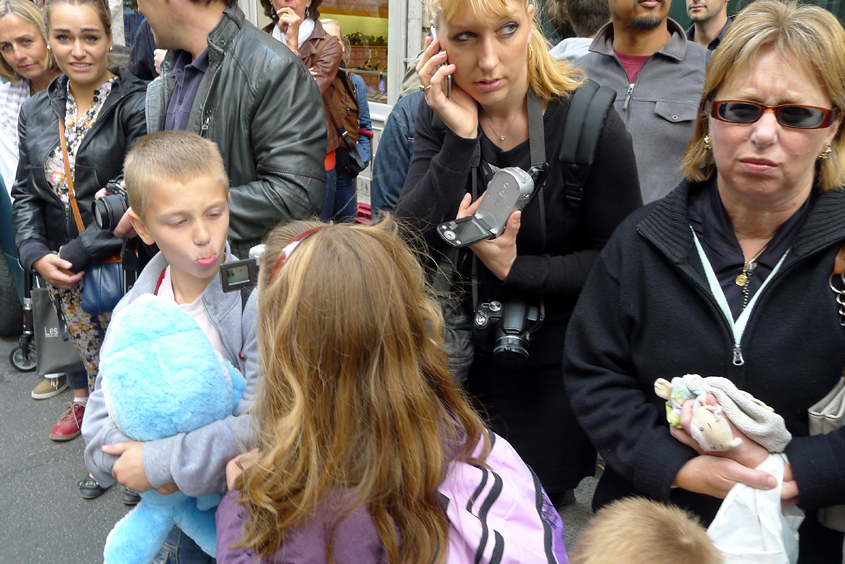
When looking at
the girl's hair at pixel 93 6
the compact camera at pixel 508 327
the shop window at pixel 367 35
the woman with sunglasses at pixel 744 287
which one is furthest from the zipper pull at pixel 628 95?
the shop window at pixel 367 35

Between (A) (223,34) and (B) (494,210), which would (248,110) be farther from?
(B) (494,210)

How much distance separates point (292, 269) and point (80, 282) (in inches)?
87.0

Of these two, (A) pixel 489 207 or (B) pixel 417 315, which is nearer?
(B) pixel 417 315

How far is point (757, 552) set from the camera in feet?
4.43

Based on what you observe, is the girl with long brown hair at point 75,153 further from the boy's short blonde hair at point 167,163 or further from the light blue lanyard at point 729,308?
the light blue lanyard at point 729,308

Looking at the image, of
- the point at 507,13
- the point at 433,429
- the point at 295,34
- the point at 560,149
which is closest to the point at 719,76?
the point at 560,149

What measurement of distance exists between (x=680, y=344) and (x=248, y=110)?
1.63 metres

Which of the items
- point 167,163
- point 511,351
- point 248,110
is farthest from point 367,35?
point 511,351

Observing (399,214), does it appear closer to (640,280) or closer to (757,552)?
(640,280)

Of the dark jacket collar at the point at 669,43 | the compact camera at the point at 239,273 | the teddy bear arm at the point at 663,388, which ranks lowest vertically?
the teddy bear arm at the point at 663,388

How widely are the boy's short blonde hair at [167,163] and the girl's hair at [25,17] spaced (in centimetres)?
221

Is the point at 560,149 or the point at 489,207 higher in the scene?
the point at 560,149

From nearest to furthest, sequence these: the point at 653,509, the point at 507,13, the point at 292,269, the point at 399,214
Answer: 1. the point at 653,509
2. the point at 292,269
3. the point at 507,13
4. the point at 399,214

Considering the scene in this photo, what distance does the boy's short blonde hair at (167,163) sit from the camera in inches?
75.0
